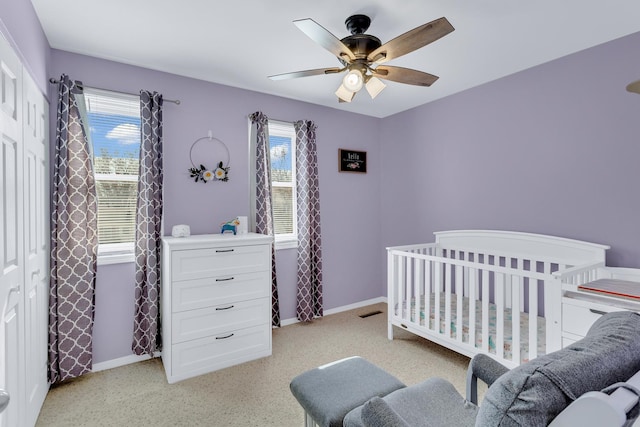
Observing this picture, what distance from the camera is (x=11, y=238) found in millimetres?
1433

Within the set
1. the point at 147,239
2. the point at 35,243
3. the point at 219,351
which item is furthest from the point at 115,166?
the point at 219,351

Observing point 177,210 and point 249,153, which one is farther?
point 249,153

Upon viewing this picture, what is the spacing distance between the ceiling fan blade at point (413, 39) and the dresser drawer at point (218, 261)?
1.69m

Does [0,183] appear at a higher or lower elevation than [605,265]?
higher

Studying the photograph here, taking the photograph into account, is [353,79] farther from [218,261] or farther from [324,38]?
[218,261]

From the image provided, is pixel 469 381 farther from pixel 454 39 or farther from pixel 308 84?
pixel 308 84

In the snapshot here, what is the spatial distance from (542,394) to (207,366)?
92.7 inches

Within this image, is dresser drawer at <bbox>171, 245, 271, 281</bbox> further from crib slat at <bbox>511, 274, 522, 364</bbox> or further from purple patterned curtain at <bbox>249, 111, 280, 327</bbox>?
crib slat at <bbox>511, 274, 522, 364</bbox>

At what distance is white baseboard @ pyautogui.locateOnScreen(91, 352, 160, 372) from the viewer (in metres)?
2.50

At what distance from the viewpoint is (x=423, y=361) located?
259 centimetres

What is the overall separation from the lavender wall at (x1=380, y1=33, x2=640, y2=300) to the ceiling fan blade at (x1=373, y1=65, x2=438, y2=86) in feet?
4.20

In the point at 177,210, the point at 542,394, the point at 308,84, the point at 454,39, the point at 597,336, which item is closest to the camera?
the point at 542,394

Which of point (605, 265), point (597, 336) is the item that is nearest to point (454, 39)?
point (605, 265)

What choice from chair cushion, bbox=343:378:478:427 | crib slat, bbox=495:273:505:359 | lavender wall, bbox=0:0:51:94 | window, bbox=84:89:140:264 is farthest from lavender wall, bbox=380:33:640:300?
lavender wall, bbox=0:0:51:94
